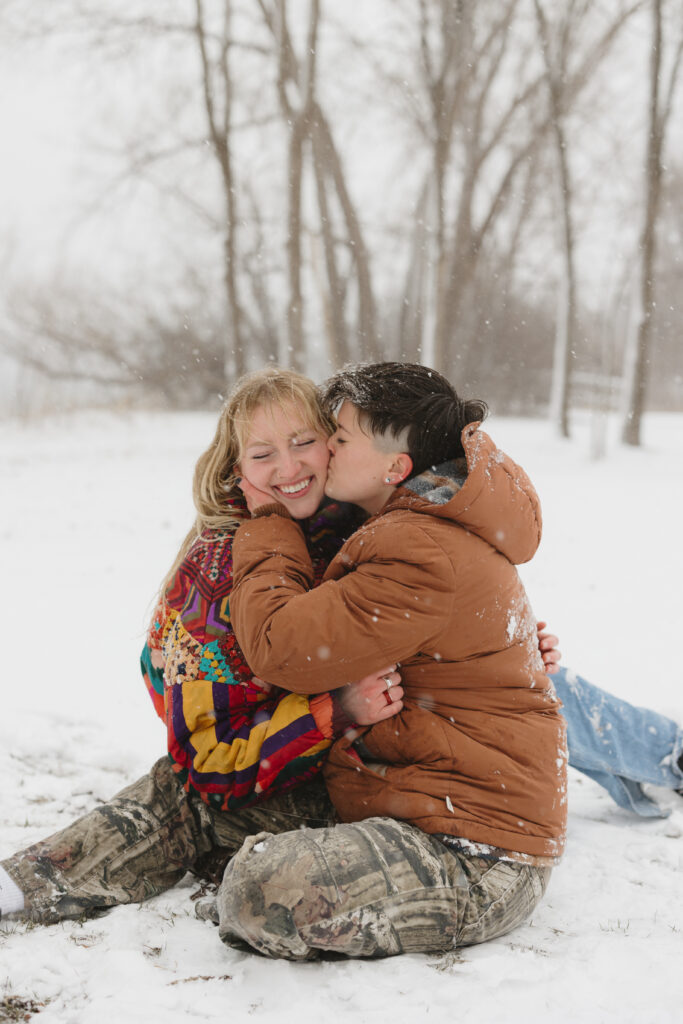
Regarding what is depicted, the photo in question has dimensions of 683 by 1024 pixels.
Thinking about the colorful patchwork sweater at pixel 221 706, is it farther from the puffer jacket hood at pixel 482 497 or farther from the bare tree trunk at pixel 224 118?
the bare tree trunk at pixel 224 118

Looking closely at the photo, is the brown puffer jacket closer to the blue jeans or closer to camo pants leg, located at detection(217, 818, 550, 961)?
camo pants leg, located at detection(217, 818, 550, 961)

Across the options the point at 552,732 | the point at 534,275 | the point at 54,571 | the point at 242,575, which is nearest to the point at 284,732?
the point at 242,575

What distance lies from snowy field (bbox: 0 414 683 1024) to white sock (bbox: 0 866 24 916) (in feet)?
0.23

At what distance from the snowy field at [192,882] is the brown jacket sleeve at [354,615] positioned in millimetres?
714

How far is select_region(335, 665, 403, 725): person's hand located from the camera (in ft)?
7.23

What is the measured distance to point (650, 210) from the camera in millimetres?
12578

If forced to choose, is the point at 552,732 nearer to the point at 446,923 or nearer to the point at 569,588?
the point at 446,923

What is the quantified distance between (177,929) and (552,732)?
3.83 feet

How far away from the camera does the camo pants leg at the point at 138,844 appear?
7.50 feet

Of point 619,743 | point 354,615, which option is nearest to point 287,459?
point 354,615

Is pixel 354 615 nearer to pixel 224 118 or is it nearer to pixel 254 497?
pixel 254 497

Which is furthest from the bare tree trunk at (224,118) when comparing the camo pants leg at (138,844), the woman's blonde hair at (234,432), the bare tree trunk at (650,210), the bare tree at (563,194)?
the camo pants leg at (138,844)

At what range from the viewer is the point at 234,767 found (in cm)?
231

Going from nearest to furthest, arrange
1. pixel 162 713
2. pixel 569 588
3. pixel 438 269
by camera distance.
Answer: pixel 162 713 → pixel 569 588 → pixel 438 269
